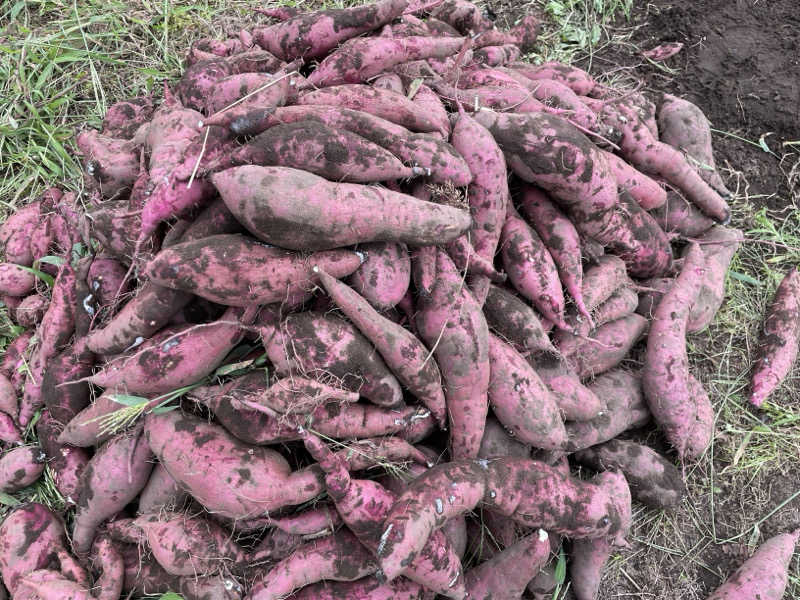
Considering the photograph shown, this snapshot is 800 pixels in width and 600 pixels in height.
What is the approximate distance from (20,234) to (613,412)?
306cm

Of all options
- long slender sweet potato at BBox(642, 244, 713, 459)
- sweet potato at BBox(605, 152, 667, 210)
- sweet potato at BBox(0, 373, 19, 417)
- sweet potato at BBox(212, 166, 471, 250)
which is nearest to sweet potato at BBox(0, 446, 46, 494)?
sweet potato at BBox(0, 373, 19, 417)

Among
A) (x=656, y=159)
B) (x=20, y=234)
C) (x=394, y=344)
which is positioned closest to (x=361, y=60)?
(x=394, y=344)

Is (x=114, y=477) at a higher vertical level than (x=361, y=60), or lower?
lower

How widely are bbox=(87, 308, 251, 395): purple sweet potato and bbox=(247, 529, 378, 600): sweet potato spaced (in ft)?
2.53

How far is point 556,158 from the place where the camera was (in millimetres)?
2426

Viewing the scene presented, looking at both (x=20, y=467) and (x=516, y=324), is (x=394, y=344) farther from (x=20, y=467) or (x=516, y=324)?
(x=20, y=467)

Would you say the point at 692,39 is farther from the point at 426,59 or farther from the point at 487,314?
the point at 487,314

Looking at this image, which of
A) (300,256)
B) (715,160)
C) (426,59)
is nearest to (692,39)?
(715,160)

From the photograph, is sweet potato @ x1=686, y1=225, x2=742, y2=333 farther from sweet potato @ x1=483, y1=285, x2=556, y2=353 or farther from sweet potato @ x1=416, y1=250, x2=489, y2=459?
sweet potato @ x1=416, y1=250, x2=489, y2=459

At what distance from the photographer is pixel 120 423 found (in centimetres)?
219

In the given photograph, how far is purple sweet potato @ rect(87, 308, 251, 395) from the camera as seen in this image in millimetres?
2062

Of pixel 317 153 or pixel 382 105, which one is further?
pixel 382 105

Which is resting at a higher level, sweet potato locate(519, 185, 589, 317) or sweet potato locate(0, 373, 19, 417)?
sweet potato locate(519, 185, 589, 317)

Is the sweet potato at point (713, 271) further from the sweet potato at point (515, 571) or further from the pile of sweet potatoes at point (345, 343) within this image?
the sweet potato at point (515, 571)
